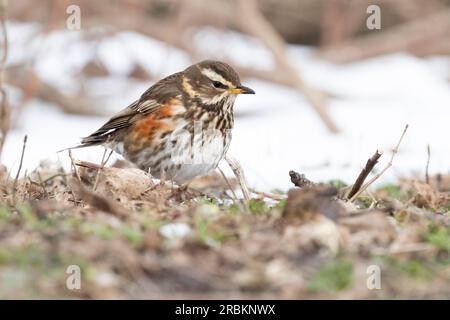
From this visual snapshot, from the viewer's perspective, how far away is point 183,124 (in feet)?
23.5

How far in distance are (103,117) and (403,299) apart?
10139 mm

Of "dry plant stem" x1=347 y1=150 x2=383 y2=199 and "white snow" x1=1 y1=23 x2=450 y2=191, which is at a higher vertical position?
"white snow" x1=1 y1=23 x2=450 y2=191

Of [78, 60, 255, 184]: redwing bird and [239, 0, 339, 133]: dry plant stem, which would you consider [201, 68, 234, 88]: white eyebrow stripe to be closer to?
[78, 60, 255, 184]: redwing bird

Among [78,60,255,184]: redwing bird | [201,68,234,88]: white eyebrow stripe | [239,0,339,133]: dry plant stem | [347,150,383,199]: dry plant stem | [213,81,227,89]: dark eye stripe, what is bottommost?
[347,150,383,199]: dry plant stem

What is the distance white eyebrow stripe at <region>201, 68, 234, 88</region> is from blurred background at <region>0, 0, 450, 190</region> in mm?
2896

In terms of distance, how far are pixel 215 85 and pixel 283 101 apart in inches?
301

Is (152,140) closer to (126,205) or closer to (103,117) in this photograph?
(126,205)

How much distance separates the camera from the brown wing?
7.44 m

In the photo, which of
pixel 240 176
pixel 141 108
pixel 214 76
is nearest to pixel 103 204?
pixel 240 176

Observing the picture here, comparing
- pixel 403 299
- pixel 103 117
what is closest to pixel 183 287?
pixel 403 299

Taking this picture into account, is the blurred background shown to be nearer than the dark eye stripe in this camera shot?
No

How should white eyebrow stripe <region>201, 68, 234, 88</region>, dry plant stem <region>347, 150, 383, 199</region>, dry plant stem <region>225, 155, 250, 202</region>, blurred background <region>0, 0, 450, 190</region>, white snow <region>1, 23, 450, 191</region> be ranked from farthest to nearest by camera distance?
blurred background <region>0, 0, 450, 190</region> → white snow <region>1, 23, 450, 191</region> → white eyebrow stripe <region>201, 68, 234, 88</region> → dry plant stem <region>225, 155, 250, 202</region> → dry plant stem <region>347, 150, 383, 199</region>

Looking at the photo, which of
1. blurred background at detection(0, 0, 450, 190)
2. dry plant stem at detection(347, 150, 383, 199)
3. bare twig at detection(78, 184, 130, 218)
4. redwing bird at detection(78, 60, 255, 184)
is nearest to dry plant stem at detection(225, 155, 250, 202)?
redwing bird at detection(78, 60, 255, 184)

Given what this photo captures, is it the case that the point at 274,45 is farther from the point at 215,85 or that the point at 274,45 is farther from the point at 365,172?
the point at 365,172
